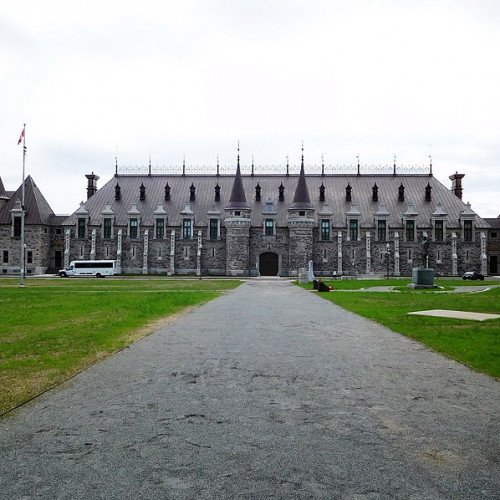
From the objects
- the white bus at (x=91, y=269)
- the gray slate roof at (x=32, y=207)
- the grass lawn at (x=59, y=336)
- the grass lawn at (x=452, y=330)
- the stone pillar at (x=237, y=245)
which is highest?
the gray slate roof at (x=32, y=207)

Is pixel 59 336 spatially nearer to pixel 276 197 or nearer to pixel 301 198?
pixel 301 198

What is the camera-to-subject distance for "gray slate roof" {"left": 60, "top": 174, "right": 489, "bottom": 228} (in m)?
66.6

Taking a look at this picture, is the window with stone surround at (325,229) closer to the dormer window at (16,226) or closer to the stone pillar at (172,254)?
the stone pillar at (172,254)

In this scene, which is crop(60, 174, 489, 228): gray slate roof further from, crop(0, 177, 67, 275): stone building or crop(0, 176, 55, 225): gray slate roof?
crop(0, 176, 55, 225): gray slate roof

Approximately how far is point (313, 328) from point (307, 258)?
49715 mm

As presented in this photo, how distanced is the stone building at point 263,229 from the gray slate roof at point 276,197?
0.49 feet

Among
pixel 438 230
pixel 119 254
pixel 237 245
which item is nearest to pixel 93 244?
pixel 119 254

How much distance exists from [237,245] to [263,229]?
4.05m

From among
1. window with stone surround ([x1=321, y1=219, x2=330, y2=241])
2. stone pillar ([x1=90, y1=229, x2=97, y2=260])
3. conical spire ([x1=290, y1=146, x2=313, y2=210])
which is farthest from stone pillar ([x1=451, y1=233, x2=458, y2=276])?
stone pillar ([x1=90, y1=229, x2=97, y2=260])

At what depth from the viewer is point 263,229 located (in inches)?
2589

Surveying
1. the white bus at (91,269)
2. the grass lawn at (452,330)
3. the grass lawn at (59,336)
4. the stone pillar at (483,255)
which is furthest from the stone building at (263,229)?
the grass lawn at (59,336)

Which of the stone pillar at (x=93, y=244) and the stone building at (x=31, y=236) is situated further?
the stone building at (x=31, y=236)

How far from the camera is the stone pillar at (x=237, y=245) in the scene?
64500mm

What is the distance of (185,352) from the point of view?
1063cm
